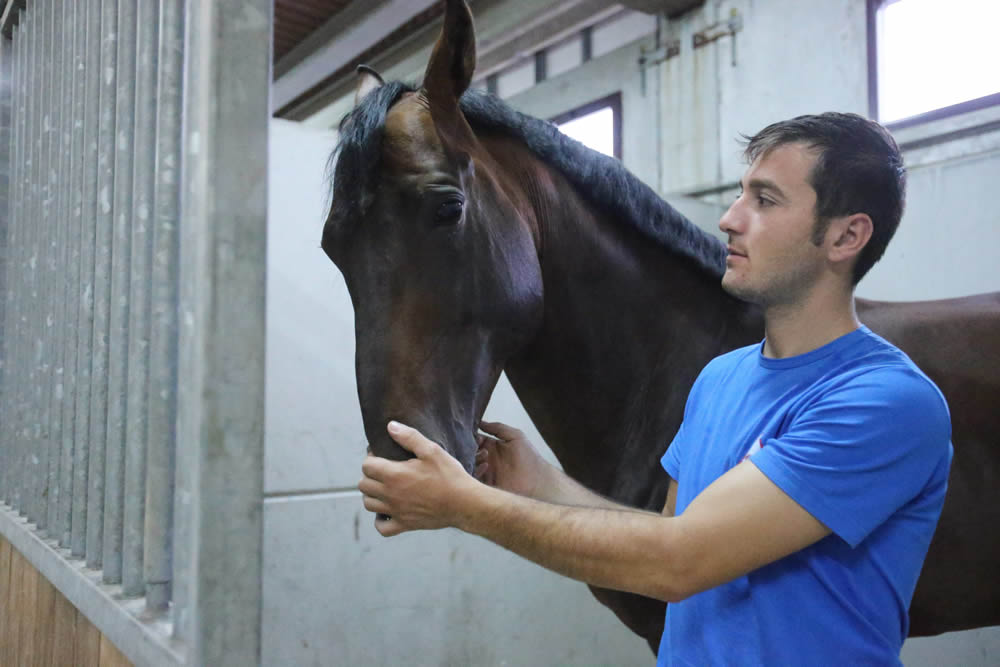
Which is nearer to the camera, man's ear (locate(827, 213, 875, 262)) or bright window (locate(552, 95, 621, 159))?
man's ear (locate(827, 213, 875, 262))

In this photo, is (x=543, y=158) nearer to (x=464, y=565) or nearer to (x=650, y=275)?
(x=650, y=275)

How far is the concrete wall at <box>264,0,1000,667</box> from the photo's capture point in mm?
1940

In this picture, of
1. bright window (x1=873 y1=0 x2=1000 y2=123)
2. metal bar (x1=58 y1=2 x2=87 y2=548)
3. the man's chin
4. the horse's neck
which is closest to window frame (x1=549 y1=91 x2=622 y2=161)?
bright window (x1=873 y1=0 x2=1000 y2=123)

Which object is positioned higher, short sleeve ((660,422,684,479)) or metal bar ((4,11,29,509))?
metal bar ((4,11,29,509))

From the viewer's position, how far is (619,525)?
0.73 meters

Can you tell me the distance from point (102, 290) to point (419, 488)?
645mm

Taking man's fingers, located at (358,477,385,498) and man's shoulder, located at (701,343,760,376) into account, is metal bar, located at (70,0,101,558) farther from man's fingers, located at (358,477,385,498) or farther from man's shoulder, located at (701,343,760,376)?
man's shoulder, located at (701,343,760,376)

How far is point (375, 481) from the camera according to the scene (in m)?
→ 0.76

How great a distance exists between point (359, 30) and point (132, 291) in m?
4.06

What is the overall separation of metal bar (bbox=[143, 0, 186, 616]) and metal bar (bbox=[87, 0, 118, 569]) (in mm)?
289

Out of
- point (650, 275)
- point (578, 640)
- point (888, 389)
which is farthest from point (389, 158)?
point (578, 640)

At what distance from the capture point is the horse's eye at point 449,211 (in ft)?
3.10

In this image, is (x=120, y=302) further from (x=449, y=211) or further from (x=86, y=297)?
(x=449, y=211)

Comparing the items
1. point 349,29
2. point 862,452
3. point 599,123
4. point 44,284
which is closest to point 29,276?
point 44,284
